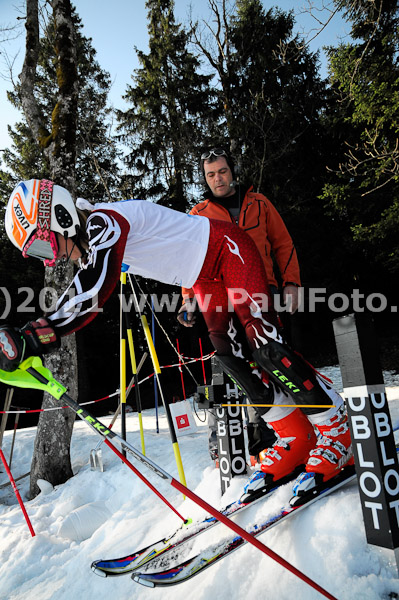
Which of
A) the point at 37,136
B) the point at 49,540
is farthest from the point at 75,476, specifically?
the point at 37,136

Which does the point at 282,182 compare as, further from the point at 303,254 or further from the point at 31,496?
the point at 31,496

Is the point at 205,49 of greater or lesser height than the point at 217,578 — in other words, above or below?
above

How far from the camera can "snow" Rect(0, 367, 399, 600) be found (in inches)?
54.7

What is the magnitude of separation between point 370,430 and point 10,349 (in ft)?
4.54

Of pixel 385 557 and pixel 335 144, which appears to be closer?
pixel 385 557

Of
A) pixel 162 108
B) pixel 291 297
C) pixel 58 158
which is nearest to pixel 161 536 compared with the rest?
pixel 291 297

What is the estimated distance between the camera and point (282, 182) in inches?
609

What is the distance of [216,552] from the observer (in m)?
1.70

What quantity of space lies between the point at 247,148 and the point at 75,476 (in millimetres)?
12151

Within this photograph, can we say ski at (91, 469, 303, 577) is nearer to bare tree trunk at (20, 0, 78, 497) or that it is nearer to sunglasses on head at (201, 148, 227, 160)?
sunglasses on head at (201, 148, 227, 160)

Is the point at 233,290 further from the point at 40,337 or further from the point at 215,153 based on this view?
the point at 215,153

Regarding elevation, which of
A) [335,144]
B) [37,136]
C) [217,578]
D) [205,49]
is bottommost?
[217,578]

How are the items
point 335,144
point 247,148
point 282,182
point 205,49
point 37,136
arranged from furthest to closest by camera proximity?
point 335,144, point 282,182, point 247,148, point 205,49, point 37,136

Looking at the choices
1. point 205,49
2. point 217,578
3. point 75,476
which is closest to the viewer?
point 217,578
